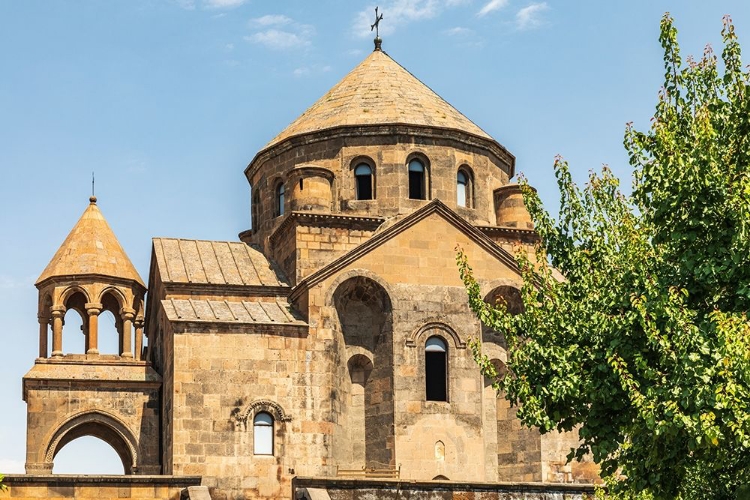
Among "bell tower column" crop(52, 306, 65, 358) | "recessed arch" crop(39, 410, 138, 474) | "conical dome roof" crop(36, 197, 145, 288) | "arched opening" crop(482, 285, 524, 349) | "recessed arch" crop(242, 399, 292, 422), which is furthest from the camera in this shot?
"conical dome roof" crop(36, 197, 145, 288)

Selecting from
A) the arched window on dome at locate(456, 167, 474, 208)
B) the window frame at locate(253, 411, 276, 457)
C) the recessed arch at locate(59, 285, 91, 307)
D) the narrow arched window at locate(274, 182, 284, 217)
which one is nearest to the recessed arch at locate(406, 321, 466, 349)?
the window frame at locate(253, 411, 276, 457)

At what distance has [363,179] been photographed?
108ft

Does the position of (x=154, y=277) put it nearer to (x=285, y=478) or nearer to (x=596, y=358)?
(x=285, y=478)

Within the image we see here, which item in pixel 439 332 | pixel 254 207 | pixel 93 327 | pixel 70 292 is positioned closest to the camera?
pixel 439 332

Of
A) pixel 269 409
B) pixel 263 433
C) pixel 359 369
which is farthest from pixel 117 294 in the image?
pixel 359 369

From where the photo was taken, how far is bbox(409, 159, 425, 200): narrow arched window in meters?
32.9

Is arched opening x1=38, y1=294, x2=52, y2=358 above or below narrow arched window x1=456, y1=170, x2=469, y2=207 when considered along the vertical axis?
below

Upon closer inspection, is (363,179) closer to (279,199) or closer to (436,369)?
(279,199)

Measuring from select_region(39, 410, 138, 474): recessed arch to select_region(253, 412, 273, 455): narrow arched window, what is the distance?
11.3 feet

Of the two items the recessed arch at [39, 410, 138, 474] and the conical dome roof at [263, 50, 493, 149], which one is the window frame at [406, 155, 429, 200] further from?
the recessed arch at [39, 410, 138, 474]

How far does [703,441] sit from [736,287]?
2150 mm

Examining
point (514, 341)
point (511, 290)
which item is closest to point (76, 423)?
point (511, 290)

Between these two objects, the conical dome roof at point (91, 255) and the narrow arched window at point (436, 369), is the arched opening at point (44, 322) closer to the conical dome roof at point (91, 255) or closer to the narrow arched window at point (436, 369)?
the conical dome roof at point (91, 255)

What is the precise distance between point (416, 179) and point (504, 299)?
179 inches
